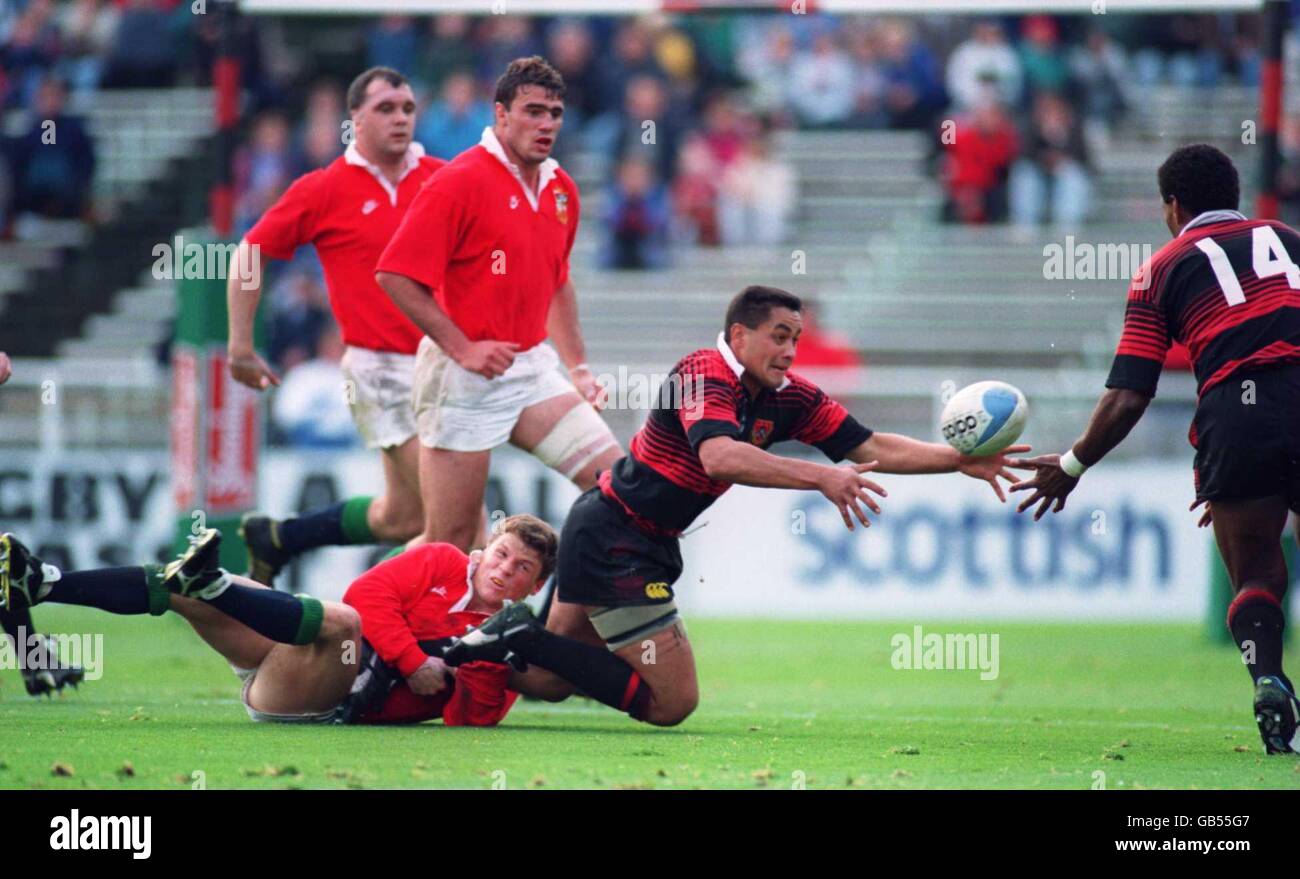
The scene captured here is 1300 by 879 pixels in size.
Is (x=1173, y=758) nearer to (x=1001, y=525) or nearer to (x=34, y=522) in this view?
(x=1001, y=525)

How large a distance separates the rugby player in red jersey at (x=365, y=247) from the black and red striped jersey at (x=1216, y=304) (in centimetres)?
356

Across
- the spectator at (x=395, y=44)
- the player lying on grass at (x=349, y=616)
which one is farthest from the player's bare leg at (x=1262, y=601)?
the spectator at (x=395, y=44)

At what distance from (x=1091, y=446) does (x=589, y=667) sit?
211 centimetres

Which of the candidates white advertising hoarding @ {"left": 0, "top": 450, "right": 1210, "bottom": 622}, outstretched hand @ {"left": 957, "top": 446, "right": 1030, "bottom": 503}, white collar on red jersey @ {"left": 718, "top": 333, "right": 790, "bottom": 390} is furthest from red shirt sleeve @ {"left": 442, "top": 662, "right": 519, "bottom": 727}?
white advertising hoarding @ {"left": 0, "top": 450, "right": 1210, "bottom": 622}

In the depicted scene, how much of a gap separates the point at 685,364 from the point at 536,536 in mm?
931

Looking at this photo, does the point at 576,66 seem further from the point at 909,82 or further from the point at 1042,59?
the point at 1042,59

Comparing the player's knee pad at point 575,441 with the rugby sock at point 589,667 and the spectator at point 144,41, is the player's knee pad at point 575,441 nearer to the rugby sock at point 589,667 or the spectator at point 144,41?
the rugby sock at point 589,667

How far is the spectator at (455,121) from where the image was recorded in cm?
1644

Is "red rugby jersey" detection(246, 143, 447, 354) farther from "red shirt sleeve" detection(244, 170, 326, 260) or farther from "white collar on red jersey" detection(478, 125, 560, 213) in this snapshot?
"white collar on red jersey" detection(478, 125, 560, 213)

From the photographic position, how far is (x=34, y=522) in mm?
14008
